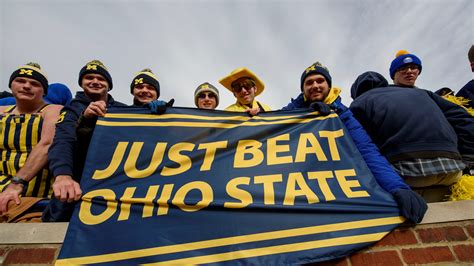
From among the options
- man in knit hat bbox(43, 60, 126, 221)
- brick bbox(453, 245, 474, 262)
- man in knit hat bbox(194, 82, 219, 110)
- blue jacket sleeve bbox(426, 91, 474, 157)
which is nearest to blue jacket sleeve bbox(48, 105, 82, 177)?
man in knit hat bbox(43, 60, 126, 221)

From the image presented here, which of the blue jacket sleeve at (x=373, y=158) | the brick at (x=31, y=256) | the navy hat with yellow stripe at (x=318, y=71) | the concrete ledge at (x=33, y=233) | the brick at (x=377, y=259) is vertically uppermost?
the navy hat with yellow stripe at (x=318, y=71)

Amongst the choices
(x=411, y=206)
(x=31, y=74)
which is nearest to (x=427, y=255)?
(x=411, y=206)

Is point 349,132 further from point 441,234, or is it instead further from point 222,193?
point 222,193

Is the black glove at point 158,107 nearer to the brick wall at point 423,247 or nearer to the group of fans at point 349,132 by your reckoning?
the group of fans at point 349,132

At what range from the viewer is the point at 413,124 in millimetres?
1974

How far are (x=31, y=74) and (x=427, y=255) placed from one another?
3.24 m

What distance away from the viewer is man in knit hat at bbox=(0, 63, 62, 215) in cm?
195

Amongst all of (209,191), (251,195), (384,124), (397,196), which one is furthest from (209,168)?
(384,124)

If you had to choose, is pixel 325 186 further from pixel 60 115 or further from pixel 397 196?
pixel 60 115

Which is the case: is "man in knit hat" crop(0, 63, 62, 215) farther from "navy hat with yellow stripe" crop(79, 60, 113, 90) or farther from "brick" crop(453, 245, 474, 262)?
"brick" crop(453, 245, 474, 262)

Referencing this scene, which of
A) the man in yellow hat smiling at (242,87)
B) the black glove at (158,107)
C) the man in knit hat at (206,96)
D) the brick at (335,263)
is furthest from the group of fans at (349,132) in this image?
the man in knit hat at (206,96)

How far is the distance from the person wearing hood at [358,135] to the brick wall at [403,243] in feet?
0.39

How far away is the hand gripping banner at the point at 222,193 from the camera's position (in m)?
1.46

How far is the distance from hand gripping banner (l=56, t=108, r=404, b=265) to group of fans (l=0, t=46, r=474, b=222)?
13cm
